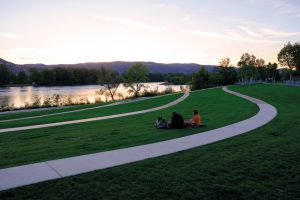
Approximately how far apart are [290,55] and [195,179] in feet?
267

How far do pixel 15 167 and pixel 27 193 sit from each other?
2.02 m

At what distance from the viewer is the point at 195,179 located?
6039 mm

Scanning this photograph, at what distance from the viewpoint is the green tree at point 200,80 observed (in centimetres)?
8412

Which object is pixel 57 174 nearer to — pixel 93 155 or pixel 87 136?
pixel 93 155

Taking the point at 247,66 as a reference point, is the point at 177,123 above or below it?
below

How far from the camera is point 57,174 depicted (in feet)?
20.8

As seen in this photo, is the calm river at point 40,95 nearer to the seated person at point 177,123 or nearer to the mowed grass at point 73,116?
the mowed grass at point 73,116

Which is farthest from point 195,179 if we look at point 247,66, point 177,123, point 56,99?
point 247,66

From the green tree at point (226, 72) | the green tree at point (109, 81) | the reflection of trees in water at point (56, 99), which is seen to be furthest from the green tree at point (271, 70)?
the green tree at point (109, 81)

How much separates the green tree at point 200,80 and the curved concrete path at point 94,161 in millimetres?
74264

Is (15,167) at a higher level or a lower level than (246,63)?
lower

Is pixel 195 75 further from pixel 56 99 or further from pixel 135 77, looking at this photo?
pixel 56 99

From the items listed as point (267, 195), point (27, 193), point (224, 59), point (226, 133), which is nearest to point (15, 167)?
point (27, 193)

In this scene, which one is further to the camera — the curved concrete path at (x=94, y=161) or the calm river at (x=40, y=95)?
the calm river at (x=40, y=95)
